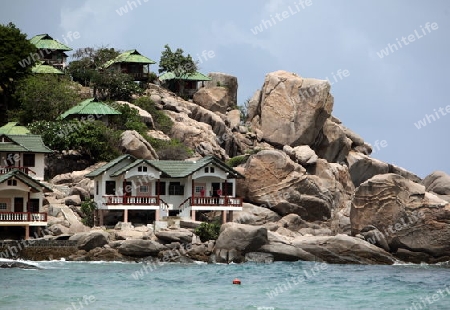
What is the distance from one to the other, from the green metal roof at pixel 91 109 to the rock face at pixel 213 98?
13613mm

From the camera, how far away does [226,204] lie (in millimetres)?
79938

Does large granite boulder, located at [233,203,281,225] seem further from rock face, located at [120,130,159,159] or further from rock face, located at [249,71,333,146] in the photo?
rock face, located at [249,71,333,146]

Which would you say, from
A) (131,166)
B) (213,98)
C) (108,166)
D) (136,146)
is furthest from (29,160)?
(213,98)

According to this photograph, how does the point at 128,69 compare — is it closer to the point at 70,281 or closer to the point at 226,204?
the point at 226,204

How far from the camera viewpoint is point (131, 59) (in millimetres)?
107000

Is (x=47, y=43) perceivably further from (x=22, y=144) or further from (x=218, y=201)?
(x=218, y=201)

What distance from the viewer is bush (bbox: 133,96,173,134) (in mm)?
97188

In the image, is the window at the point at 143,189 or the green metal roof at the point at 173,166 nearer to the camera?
the green metal roof at the point at 173,166

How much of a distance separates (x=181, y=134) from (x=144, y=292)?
1537 inches

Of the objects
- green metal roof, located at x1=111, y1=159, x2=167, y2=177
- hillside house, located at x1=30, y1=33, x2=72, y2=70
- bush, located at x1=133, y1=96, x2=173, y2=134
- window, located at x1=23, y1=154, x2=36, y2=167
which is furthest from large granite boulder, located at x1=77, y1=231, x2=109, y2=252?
hillside house, located at x1=30, y1=33, x2=72, y2=70

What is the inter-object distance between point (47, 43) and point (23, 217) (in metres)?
40.5

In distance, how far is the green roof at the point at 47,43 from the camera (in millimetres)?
110250

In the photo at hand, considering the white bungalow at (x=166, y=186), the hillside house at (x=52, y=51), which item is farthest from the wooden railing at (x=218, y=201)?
the hillside house at (x=52, y=51)

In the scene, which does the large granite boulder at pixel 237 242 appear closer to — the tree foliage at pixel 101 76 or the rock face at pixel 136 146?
the rock face at pixel 136 146
